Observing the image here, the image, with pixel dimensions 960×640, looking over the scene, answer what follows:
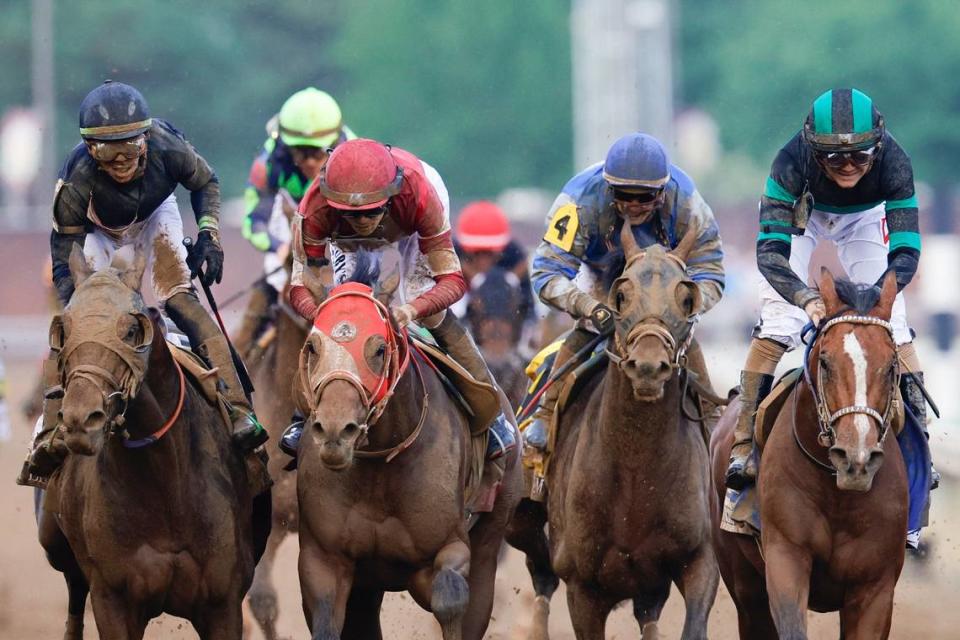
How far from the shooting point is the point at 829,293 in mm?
7523

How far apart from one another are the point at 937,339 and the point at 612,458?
61.9ft

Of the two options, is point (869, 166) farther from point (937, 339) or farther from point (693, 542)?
point (937, 339)

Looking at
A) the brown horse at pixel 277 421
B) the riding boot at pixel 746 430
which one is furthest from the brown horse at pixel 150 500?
the brown horse at pixel 277 421

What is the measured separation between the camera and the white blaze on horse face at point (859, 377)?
Answer: 7.12 m

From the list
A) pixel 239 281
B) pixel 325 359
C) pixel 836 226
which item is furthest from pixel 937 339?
pixel 325 359

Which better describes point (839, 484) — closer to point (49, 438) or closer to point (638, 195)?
point (638, 195)

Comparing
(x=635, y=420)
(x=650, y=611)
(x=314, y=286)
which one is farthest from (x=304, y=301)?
(x=650, y=611)

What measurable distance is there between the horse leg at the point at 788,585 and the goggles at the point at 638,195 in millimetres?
1878

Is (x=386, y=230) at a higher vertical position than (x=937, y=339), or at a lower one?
lower

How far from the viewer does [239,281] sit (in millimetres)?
38031

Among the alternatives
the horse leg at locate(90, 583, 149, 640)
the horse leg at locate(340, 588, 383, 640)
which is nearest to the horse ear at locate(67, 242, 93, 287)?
the horse leg at locate(90, 583, 149, 640)

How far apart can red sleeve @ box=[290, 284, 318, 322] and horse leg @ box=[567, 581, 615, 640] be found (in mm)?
1990

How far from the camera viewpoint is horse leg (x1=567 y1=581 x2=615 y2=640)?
8945 millimetres

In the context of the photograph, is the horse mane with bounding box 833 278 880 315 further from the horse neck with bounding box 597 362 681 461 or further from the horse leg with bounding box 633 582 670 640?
the horse leg with bounding box 633 582 670 640
